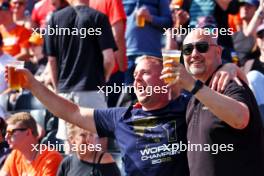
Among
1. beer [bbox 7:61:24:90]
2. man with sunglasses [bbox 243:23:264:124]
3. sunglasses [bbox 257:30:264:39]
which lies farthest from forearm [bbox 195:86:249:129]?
sunglasses [bbox 257:30:264:39]

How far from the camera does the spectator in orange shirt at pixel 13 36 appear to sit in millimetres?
10969

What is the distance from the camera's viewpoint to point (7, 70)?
240 inches

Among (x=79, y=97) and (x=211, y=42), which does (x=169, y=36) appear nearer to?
(x=79, y=97)

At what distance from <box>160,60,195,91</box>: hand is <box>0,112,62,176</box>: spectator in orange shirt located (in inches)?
115

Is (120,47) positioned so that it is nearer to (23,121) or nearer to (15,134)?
(23,121)

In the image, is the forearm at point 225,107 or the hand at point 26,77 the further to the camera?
the hand at point 26,77

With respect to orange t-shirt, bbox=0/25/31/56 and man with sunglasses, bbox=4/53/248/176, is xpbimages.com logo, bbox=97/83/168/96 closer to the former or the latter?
man with sunglasses, bbox=4/53/248/176

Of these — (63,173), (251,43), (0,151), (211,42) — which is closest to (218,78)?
(211,42)

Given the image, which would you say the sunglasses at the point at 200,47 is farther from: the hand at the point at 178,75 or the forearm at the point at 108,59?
the forearm at the point at 108,59

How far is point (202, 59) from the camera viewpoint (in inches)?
228

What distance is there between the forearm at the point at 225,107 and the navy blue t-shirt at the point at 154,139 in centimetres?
86

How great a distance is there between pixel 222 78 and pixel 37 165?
2.78m

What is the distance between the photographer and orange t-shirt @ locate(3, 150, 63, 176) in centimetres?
778

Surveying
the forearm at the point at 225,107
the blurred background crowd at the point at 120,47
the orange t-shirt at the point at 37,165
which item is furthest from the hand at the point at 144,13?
the forearm at the point at 225,107
